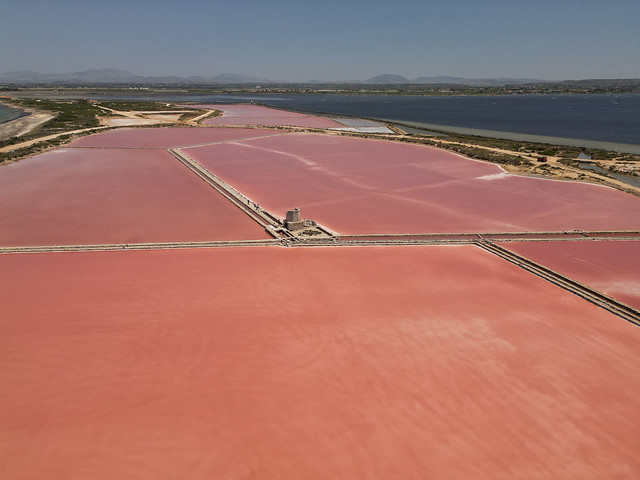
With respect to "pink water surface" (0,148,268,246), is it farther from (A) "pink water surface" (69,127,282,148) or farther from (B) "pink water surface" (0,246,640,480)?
(A) "pink water surface" (69,127,282,148)

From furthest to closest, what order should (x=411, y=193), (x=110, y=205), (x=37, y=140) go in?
1. (x=37, y=140)
2. (x=411, y=193)
3. (x=110, y=205)

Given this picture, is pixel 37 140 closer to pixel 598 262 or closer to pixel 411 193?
pixel 411 193

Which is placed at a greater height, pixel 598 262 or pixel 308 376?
pixel 598 262

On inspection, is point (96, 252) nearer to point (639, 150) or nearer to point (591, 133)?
point (639, 150)

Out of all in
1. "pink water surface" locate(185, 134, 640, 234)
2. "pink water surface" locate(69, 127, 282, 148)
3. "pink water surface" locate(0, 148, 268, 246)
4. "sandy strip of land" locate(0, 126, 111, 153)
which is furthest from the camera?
"pink water surface" locate(69, 127, 282, 148)

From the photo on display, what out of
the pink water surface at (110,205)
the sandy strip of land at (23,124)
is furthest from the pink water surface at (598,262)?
the sandy strip of land at (23,124)

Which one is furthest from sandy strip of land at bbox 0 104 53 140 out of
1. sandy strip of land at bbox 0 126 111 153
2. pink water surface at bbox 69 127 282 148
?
pink water surface at bbox 69 127 282 148

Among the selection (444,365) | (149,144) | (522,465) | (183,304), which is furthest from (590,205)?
(149,144)

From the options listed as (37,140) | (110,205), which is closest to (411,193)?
(110,205)
